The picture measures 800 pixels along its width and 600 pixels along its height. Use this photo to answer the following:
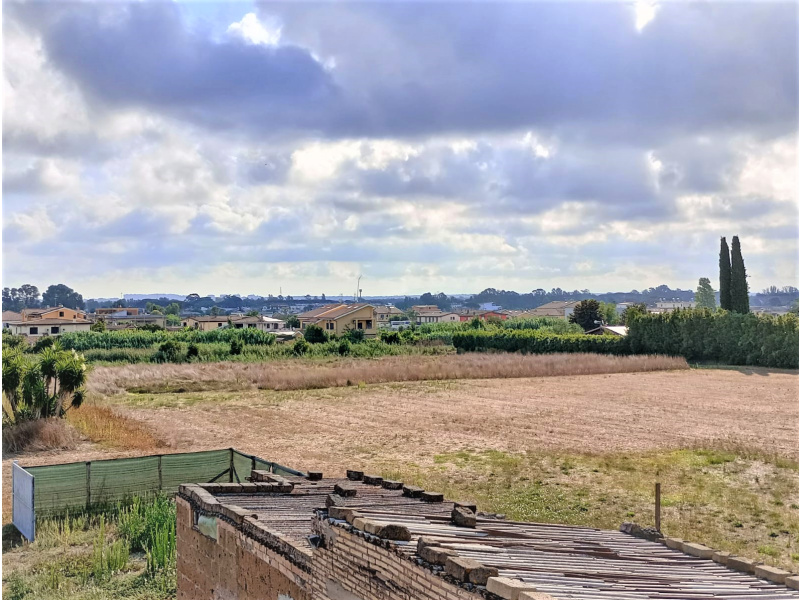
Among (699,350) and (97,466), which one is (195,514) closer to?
(97,466)

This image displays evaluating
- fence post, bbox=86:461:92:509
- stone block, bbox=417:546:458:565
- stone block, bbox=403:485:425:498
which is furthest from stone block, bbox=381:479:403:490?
fence post, bbox=86:461:92:509

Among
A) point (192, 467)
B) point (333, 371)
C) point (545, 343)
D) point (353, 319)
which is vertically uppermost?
point (353, 319)

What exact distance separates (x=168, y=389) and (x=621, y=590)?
3979 cm

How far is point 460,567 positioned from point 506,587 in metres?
0.37

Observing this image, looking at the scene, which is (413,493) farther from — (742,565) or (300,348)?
(300,348)

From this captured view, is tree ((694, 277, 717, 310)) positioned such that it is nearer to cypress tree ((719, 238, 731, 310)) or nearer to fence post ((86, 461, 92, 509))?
cypress tree ((719, 238, 731, 310))

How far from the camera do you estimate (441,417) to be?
105ft

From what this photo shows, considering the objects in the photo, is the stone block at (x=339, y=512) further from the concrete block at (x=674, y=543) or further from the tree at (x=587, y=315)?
the tree at (x=587, y=315)

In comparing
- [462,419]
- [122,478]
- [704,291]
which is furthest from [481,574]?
[704,291]

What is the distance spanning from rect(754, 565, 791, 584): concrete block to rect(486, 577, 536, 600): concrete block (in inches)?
134

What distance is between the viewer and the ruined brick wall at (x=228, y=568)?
7055 mm

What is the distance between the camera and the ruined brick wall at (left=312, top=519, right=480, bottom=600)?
495 centimetres

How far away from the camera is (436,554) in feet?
16.1

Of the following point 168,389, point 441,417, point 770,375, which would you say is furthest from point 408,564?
point 770,375
